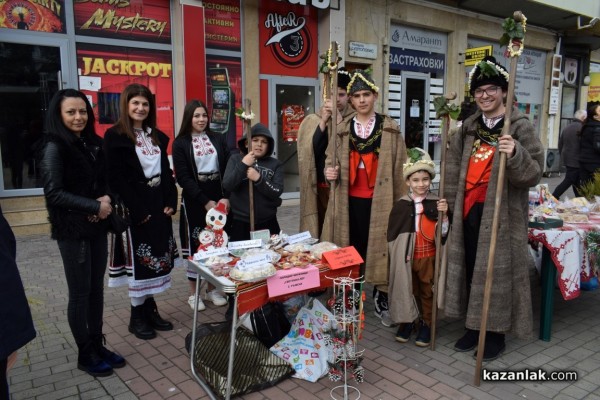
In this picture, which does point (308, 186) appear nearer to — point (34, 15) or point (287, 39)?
point (34, 15)

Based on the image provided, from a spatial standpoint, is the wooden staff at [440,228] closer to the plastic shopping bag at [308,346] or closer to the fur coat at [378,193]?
the fur coat at [378,193]

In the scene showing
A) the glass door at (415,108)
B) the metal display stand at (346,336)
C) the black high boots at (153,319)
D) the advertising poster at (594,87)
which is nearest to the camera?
the metal display stand at (346,336)

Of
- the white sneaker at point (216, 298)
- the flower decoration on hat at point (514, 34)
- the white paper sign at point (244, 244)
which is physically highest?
the flower decoration on hat at point (514, 34)

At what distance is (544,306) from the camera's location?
147 inches

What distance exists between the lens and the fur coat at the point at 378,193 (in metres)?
3.79

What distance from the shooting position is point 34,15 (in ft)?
21.9

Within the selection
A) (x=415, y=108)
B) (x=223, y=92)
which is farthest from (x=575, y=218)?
(x=415, y=108)

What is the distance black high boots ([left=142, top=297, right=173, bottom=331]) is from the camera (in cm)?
389

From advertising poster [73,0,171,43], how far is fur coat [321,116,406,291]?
16.5ft

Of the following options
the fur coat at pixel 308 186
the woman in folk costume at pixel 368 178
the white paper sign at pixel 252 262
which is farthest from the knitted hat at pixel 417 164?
the white paper sign at pixel 252 262

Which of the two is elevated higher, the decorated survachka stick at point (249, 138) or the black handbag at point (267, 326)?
the decorated survachka stick at point (249, 138)

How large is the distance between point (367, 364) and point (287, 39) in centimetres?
724

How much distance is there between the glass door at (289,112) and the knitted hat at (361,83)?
18.2 feet

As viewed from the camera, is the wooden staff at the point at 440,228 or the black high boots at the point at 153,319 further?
the black high boots at the point at 153,319
